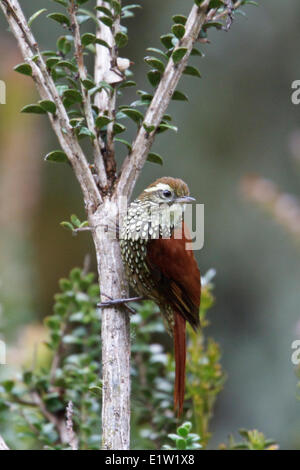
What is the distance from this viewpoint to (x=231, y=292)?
151 inches

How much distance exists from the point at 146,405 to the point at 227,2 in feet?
3.98

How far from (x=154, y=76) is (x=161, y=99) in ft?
0.23

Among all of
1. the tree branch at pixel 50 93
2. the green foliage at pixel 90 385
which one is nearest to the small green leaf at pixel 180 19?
the tree branch at pixel 50 93

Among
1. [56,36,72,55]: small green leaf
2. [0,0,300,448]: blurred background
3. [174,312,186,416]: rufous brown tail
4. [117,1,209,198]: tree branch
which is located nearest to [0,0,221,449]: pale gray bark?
[117,1,209,198]: tree branch

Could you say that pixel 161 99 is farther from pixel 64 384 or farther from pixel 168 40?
pixel 64 384

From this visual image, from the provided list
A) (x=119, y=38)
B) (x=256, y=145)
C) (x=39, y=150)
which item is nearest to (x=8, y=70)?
(x=39, y=150)

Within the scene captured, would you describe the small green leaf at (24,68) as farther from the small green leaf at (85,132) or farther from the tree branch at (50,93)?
the small green leaf at (85,132)

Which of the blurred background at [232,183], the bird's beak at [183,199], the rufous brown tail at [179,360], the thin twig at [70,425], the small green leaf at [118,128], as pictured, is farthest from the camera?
the blurred background at [232,183]

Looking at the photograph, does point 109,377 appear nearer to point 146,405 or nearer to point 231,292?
point 146,405

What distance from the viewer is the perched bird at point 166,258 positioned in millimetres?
1906

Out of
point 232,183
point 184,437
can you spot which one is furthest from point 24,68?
point 232,183

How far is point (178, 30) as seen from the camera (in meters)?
1.62

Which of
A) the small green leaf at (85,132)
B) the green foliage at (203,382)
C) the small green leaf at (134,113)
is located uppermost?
the small green leaf at (134,113)

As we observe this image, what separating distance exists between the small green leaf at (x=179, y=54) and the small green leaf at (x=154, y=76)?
0.07 meters
